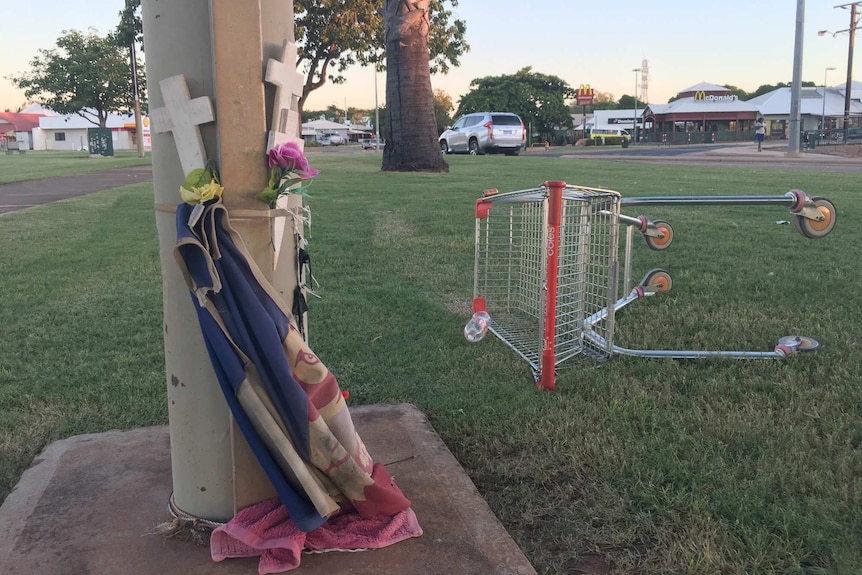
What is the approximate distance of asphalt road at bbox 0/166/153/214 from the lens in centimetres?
1410

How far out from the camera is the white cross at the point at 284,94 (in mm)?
2242

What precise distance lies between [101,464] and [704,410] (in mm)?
2736

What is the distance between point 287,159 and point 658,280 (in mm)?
4040

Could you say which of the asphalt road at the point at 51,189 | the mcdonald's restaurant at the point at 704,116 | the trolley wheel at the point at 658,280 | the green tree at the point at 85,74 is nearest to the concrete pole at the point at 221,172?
the trolley wheel at the point at 658,280

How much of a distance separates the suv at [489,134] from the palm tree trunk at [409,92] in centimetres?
1133

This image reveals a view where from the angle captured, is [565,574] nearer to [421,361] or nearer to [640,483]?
[640,483]

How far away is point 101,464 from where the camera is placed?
119 inches

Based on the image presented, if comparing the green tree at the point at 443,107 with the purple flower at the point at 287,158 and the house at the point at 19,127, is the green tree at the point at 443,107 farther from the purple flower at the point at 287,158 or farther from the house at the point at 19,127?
the purple flower at the point at 287,158

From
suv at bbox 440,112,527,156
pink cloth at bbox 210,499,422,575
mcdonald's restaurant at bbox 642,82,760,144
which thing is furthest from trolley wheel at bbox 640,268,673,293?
mcdonald's restaurant at bbox 642,82,760,144

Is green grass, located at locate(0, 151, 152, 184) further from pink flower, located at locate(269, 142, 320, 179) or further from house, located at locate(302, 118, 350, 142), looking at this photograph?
house, located at locate(302, 118, 350, 142)

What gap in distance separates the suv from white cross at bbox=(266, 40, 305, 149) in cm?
2623

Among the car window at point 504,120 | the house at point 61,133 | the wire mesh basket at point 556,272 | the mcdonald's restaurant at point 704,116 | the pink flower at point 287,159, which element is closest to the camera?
the pink flower at point 287,159

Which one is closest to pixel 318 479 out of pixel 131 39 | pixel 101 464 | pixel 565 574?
pixel 565 574

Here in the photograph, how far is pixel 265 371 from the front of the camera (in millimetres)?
2176
